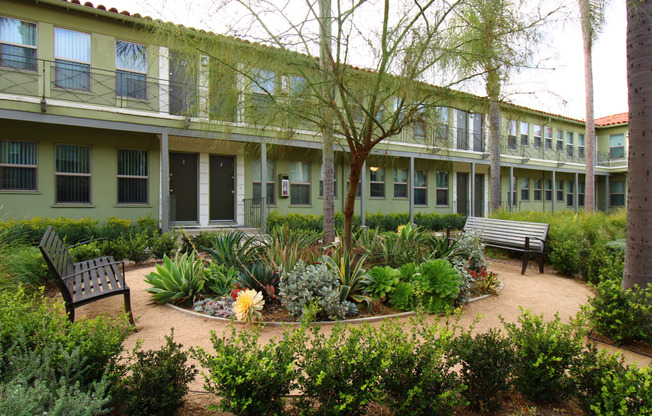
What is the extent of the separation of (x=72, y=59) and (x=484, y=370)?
1201 centimetres

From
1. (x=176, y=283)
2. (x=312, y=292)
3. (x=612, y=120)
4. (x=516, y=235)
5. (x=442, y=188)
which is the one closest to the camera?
(x=312, y=292)

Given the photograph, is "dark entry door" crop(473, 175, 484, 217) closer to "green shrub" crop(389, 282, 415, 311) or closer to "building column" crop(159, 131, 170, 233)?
"building column" crop(159, 131, 170, 233)

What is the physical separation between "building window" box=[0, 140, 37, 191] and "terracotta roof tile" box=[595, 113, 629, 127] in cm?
3084

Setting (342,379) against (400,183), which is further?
(400,183)

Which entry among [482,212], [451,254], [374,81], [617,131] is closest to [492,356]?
[374,81]

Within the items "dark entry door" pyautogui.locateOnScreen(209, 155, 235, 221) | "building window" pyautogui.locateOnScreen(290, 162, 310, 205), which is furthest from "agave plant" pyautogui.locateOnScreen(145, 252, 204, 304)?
"building window" pyautogui.locateOnScreen(290, 162, 310, 205)

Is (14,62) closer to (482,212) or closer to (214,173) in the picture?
(214,173)

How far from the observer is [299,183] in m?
13.9

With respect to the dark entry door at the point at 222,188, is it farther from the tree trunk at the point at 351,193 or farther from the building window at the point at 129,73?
the tree trunk at the point at 351,193

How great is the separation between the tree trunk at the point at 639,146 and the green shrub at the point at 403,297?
2160mm

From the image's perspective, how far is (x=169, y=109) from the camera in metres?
11.2

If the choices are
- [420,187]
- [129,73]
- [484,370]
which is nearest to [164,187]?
[129,73]

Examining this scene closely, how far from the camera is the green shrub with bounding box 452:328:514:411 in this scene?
2301 millimetres

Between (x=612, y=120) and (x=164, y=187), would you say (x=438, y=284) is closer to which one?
(x=164, y=187)
